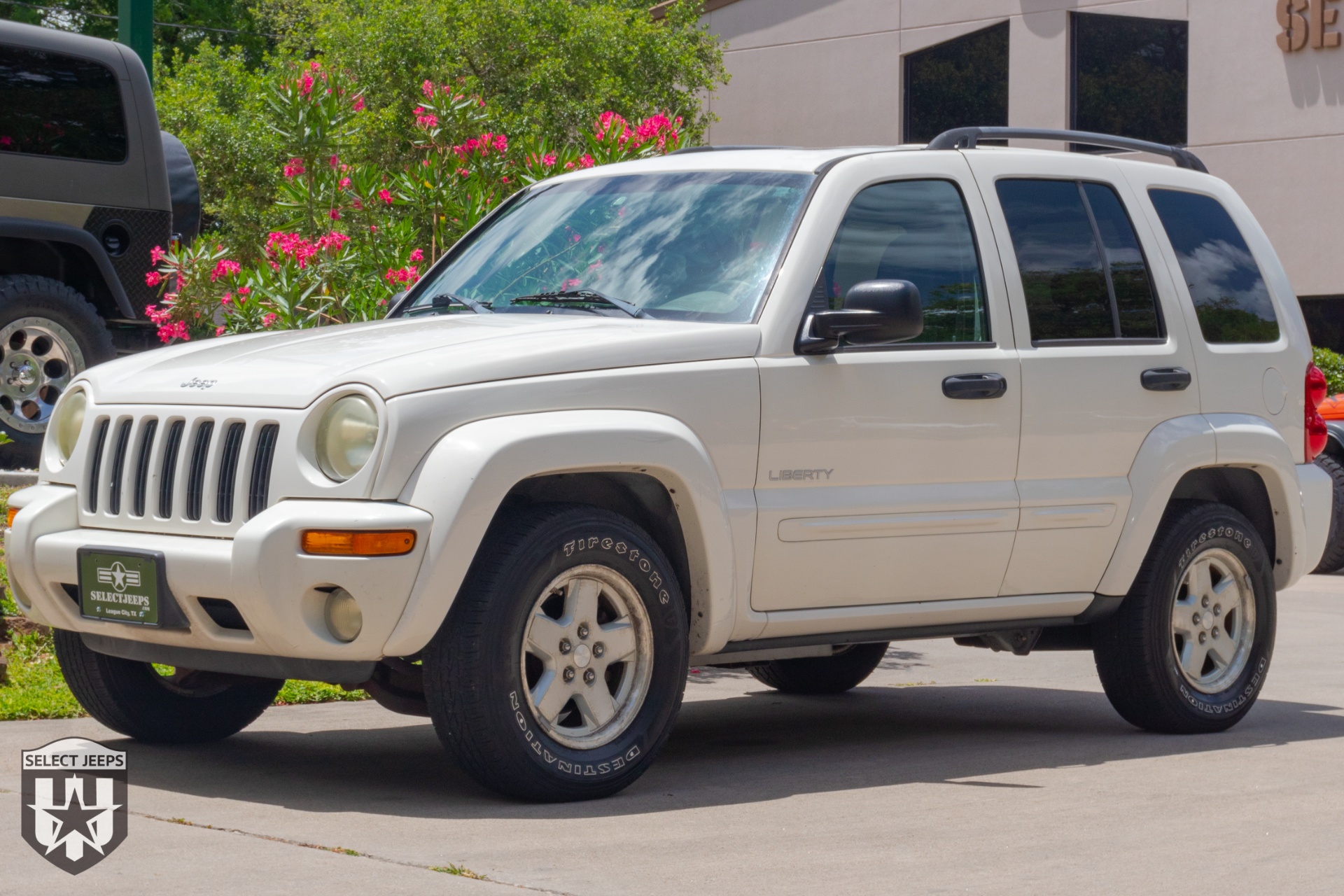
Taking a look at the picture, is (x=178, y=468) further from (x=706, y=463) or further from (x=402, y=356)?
(x=706, y=463)

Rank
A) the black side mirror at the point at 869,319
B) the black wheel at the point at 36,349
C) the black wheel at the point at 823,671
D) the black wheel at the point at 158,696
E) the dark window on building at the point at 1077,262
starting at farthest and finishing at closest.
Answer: the black wheel at the point at 36,349 → the black wheel at the point at 823,671 → the dark window on building at the point at 1077,262 → the black wheel at the point at 158,696 → the black side mirror at the point at 869,319

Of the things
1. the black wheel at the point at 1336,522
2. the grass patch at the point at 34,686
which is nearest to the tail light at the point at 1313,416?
the grass patch at the point at 34,686

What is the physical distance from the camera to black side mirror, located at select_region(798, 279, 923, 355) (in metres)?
5.84

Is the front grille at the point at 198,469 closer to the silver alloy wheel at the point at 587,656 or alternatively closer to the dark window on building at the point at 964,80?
the silver alloy wheel at the point at 587,656

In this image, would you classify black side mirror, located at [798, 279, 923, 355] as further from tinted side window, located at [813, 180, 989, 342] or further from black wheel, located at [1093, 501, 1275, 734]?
black wheel, located at [1093, 501, 1275, 734]

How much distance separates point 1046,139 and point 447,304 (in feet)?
7.18

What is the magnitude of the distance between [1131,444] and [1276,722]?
1576 mm

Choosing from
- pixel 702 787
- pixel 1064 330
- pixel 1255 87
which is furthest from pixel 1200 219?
pixel 1255 87

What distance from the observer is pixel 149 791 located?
5547mm

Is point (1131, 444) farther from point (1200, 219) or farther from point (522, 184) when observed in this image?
point (522, 184)

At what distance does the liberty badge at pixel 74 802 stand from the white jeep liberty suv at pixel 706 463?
249mm

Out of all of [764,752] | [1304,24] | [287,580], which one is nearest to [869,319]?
[764,752]

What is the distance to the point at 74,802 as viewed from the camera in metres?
5.20

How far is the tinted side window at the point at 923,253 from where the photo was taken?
6.25m
